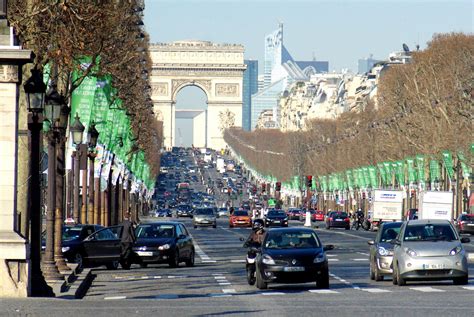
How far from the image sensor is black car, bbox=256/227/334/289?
34.6 metres

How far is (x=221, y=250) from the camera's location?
64.3 metres

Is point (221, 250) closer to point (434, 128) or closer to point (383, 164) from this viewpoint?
point (434, 128)

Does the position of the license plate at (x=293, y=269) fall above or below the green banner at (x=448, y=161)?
below

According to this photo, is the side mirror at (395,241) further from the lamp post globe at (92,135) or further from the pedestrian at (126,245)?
the lamp post globe at (92,135)

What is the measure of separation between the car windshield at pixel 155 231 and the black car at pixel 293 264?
12.6 m

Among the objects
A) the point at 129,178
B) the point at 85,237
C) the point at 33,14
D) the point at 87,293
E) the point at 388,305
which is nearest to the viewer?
the point at 388,305

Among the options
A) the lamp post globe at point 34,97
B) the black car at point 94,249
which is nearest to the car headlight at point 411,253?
the lamp post globe at point 34,97

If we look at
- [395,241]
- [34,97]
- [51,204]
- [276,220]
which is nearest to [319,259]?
[395,241]

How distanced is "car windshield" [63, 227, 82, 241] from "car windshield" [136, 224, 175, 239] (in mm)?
1706

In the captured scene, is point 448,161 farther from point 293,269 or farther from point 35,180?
point 35,180

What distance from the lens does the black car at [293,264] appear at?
34.6m

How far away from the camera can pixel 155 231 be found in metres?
48.5

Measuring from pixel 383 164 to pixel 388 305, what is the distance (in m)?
104

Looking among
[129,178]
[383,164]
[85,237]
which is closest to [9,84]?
[85,237]
